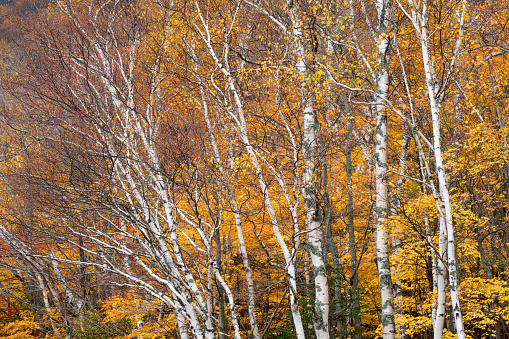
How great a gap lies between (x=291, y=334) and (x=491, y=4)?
34.8 ft

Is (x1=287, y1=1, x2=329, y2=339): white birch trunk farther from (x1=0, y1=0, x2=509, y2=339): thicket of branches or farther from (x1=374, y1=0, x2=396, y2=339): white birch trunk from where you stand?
(x1=374, y1=0, x2=396, y2=339): white birch trunk

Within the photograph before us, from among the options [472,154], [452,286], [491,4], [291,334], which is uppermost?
[491,4]

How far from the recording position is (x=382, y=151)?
7.53 meters

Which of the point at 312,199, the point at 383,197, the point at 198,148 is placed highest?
the point at 198,148

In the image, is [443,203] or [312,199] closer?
[443,203]

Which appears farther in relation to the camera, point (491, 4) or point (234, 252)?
point (234, 252)

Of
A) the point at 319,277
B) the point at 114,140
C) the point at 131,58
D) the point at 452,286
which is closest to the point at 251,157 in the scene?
the point at 319,277

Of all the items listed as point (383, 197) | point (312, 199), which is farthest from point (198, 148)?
point (383, 197)

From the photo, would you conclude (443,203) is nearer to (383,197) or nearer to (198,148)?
(383,197)

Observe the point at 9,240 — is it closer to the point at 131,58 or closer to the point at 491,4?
the point at 131,58

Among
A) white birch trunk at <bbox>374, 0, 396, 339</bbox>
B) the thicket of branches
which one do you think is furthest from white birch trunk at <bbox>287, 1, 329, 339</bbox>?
white birch trunk at <bbox>374, 0, 396, 339</bbox>

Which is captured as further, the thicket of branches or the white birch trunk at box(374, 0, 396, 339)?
the white birch trunk at box(374, 0, 396, 339)

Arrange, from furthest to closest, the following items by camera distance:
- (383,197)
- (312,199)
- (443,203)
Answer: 1. (383,197)
2. (312,199)
3. (443,203)

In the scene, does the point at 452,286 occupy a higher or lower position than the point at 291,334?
higher
